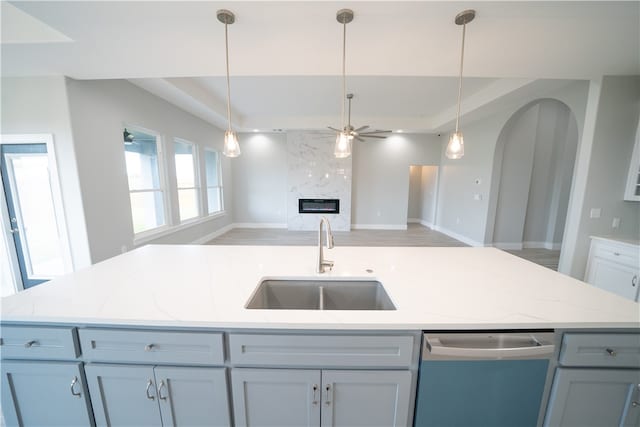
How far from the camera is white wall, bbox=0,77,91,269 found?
231 cm

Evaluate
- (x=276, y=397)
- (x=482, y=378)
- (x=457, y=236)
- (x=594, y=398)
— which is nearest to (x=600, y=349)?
(x=594, y=398)

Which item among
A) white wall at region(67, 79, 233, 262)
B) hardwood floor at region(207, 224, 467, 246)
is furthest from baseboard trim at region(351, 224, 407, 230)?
white wall at region(67, 79, 233, 262)

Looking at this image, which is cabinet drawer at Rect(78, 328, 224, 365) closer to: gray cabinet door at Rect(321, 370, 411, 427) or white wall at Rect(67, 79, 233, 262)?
gray cabinet door at Rect(321, 370, 411, 427)

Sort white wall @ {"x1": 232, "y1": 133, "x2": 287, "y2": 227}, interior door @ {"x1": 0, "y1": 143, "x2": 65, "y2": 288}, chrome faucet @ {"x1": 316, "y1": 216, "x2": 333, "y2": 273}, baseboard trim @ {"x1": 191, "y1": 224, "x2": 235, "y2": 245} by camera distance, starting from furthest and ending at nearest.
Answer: white wall @ {"x1": 232, "y1": 133, "x2": 287, "y2": 227} < baseboard trim @ {"x1": 191, "y1": 224, "x2": 235, "y2": 245} < interior door @ {"x1": 0, "y1": 143, "x2": 65, "y2": 288} < chrome faucet @ {"x1": 316, "y1": 216, "x2": 333, "y2": 273}

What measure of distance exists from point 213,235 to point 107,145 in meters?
2.98

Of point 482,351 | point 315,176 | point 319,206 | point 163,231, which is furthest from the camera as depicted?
point 319,206

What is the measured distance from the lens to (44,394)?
987 mm

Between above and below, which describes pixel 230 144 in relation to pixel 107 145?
below

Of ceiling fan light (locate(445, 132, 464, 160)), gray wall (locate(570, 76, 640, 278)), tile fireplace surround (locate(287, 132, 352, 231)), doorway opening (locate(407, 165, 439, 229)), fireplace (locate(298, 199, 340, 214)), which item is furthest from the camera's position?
doorway opening (locate(407, 165, 439, 229))

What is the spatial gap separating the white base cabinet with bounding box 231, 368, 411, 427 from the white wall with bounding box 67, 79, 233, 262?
301 centimetres

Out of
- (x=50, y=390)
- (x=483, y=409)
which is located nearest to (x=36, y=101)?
(x=50, y=390)

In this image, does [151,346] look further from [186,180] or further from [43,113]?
[186,180]

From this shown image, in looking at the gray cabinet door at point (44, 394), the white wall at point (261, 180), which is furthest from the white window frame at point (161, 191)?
the white wall at point (261, 180)

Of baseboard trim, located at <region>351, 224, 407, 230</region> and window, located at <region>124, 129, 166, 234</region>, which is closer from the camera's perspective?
window, located at <region>124, 129, 166, 234</region>
